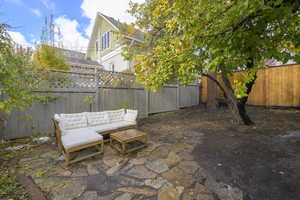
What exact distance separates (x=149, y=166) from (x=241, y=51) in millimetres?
2422

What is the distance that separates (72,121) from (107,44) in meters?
9.86

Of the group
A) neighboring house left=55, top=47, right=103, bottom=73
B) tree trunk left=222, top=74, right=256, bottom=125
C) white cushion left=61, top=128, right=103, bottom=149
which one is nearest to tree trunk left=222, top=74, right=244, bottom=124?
tree trunk left=222, top=74, right=256, bottom=125

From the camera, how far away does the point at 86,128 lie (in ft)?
10.6

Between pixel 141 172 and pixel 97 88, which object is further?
pixel 97 88

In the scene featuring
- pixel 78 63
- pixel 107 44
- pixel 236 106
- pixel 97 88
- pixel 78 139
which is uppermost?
pixel 107 44

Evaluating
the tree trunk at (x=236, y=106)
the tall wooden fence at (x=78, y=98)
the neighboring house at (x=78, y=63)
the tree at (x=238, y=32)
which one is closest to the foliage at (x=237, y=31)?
the tree at (x=238, y=32)

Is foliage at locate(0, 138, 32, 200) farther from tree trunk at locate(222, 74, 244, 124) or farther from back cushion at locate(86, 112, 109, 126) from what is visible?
tree trunk at locate(222, 74, 244, 124)

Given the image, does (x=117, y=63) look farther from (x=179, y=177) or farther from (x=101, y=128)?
(x=179, y=177)

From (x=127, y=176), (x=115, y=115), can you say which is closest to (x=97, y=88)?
(x=115, y=115)

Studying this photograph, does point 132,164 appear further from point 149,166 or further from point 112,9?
point 112,9

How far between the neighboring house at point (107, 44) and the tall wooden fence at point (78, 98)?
4128mm

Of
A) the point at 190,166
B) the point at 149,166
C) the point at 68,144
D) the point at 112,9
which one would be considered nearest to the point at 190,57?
the point at 190,166

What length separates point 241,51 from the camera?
6.38ft

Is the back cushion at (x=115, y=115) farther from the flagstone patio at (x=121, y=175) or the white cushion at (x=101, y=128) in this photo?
the flagstone patio at (x=121, y=175)
